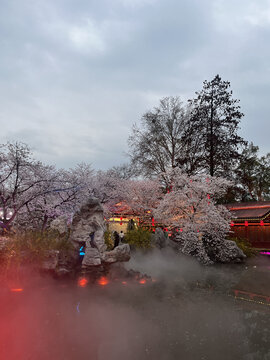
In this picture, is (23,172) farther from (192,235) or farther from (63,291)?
(192,235)

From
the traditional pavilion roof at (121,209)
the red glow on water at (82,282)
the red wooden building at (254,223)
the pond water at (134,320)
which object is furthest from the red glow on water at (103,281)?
the traditional pavilion roof at (121,209)

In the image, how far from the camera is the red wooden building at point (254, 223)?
20.5 metres

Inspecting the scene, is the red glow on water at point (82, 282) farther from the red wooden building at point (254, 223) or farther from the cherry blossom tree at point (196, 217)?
the red wooden building at point (254, 223)

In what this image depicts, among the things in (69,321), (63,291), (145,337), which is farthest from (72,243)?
(145,337)

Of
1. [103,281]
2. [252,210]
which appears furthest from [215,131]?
[103,281]

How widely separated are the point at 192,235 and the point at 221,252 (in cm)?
211

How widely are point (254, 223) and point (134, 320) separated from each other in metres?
17.5

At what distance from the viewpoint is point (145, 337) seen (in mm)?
6047

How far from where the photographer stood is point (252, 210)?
70.9ft

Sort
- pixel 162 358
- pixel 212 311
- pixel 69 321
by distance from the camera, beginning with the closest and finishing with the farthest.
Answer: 1. pixel 162 358
2. pixel 69 321
3. pixel 212 311

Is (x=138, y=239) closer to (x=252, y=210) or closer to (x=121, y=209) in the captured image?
(x=121, y=209)

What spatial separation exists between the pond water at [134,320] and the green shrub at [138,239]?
17.1 ft

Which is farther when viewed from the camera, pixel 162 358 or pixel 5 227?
pixel 5 227

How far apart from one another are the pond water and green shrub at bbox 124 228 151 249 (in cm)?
522
